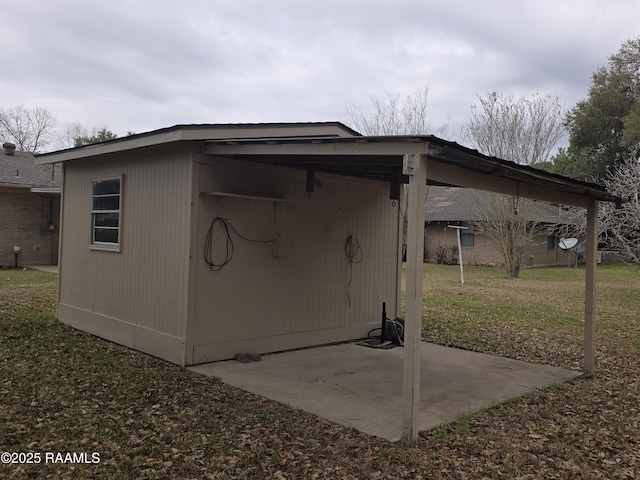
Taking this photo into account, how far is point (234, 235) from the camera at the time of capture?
20.5 feet

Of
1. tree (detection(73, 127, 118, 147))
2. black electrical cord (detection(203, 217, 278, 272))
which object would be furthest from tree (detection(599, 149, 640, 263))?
tree (detection(73, 127, 118, 147))

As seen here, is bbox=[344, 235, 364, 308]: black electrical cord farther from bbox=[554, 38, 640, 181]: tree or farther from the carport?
bbox=[554, 38, 640, 181]: tree

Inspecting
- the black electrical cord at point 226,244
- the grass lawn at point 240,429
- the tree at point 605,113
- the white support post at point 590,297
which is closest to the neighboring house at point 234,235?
the black electrical cord at point 226,244

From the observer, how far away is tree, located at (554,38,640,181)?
2561 cm

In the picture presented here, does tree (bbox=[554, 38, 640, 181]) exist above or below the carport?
above

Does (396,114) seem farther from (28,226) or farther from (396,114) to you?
(28,226)

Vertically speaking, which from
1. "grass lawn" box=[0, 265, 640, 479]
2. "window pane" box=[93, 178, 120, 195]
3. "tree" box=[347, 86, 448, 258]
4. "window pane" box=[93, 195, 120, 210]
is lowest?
"grass lawn" box=[0, 265, 640, 479]

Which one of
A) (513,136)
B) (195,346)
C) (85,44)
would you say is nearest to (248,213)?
(195,346)

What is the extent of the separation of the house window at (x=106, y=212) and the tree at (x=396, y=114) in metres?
15.4

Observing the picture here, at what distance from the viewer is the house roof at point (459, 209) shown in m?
22.4

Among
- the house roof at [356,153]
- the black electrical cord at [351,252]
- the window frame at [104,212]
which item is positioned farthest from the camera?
the black electrical cord at [351,252]

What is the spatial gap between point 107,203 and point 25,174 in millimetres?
11637

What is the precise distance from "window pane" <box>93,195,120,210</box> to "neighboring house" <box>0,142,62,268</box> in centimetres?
940

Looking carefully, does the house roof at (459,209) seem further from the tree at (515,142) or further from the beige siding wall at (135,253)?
the beige siding wall at (135,253)
